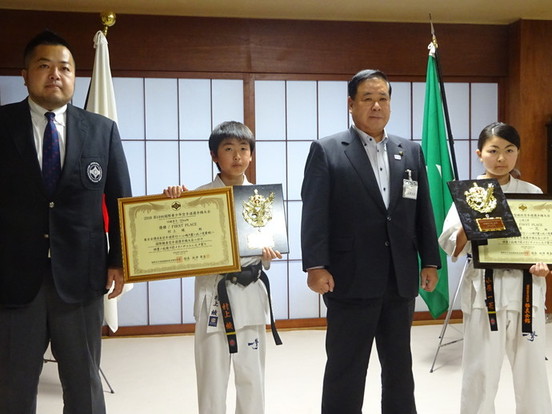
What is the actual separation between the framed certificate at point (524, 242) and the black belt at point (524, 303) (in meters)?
0.07

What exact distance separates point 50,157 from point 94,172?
151mm

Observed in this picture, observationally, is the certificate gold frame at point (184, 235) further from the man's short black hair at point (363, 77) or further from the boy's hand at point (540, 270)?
the boy's hand at point (540, 270)

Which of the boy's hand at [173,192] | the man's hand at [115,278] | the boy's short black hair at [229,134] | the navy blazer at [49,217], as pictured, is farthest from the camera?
the boy's short black hair at [229,134]

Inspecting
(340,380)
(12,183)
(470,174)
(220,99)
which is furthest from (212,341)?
(470,174)

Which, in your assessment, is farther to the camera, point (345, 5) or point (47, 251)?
point (345, 5)

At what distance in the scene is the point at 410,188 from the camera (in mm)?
2289

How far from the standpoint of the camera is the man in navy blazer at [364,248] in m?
2.21

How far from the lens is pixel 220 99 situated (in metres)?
4.80

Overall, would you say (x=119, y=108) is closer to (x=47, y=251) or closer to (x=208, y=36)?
(x=208, y=36)

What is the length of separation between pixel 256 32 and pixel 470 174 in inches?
90.2

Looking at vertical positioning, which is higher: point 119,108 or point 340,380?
point 119,108

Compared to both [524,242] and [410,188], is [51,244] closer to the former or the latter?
[410,188]

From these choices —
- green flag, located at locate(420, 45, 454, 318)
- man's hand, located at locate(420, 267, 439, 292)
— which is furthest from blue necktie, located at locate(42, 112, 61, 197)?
green flag, located at locate(420, 45, 454, 318)

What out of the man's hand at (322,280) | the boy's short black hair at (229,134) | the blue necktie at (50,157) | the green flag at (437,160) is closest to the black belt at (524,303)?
the man's hand at (322,280)
